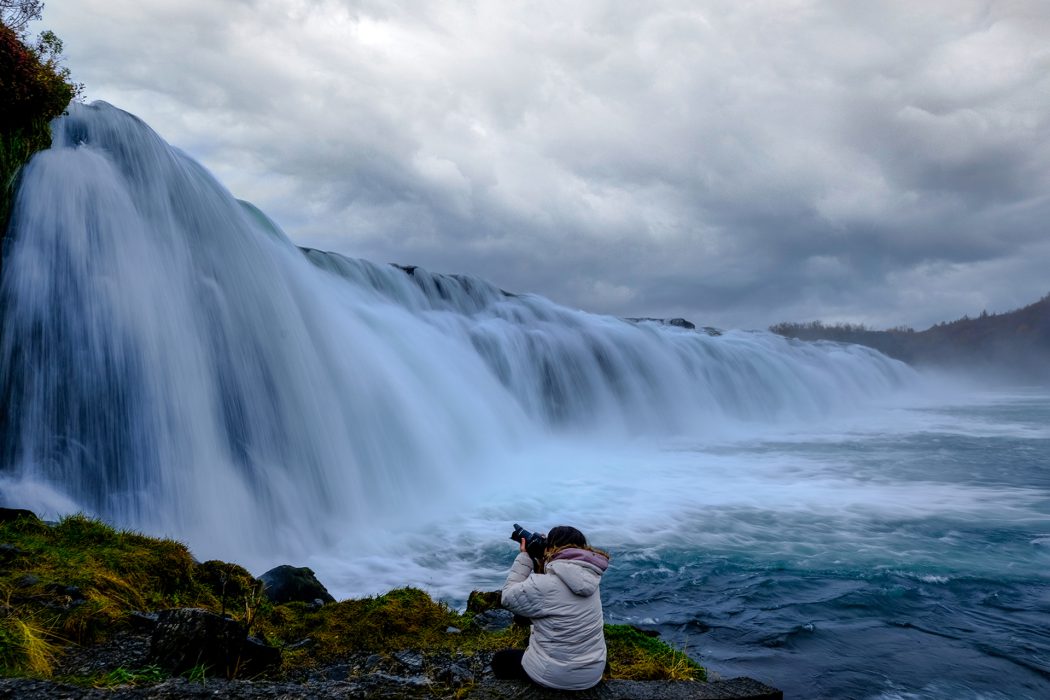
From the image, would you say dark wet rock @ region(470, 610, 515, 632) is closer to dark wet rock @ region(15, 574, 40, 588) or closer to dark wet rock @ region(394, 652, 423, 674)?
dark wet rock @ region(394, 652, 423, 674)

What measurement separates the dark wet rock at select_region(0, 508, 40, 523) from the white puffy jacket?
6.18m

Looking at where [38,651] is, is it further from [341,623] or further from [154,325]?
[154,325]

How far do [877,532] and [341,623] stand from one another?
1084 centimetres

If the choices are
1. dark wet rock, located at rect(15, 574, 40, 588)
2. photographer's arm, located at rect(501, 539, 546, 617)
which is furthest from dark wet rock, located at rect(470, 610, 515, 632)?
dark wet rock, located at rect(15, 574, 40, 588)

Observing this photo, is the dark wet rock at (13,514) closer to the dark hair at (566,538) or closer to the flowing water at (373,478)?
the flowing water at (373,478)

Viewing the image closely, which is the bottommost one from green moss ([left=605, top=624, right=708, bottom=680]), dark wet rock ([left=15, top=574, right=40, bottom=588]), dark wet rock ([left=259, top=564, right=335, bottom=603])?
green moss ([left=605, top=624, right=708, bottom=680])

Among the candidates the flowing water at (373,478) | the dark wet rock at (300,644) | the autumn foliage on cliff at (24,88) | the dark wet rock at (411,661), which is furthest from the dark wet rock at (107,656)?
the autumn foliage on cliff at (24,88)

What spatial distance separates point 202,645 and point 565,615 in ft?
9.49

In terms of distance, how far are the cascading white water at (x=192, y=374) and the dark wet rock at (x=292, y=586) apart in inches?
103

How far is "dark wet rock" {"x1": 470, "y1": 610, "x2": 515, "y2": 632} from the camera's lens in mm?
6879

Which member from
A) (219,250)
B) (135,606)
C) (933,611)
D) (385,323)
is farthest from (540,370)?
(135,606)

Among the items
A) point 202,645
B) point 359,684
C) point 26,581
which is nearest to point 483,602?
point 359,684

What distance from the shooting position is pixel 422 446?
53.3ft

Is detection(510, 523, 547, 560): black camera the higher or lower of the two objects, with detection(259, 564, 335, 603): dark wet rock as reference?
higher
